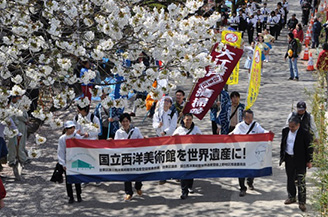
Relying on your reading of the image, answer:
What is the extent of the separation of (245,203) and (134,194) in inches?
84.8

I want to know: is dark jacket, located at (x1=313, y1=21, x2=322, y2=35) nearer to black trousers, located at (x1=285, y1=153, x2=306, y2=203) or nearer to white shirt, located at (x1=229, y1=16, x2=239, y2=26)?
white shirt, located at (x1=229, y1=16, x2=239, y2=26)

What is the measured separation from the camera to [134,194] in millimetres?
11156

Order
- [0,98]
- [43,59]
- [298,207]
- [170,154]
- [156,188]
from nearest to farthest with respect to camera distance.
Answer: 1. [0,98]
2. [43,59]
3. [298,207]
4. [170,154]
5. [156,188]

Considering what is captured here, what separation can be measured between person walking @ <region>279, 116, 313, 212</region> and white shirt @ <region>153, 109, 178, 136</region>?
103 inches

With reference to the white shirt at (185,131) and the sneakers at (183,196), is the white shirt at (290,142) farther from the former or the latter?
the sneakers at (183,196)

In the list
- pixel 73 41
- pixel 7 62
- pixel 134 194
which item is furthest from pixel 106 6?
pixel 134 194

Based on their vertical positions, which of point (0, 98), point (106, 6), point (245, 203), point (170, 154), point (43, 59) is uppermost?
point (106, 6)

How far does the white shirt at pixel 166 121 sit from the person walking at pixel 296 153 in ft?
8.58

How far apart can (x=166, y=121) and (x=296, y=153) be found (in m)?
3.08

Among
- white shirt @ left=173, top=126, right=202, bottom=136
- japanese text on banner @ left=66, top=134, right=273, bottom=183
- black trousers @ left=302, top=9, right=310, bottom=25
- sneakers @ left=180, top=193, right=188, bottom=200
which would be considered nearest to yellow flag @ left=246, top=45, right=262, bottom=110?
japanese text on banner @ left=66, top=134, right=273, bottom=183

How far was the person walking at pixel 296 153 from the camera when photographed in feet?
32.4

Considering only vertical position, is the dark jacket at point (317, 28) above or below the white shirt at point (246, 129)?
above

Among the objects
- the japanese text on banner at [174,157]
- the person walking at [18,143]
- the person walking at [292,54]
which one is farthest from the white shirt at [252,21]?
the japanese text on banner at [174,157]

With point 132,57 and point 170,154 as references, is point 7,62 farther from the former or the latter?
point 170,154
